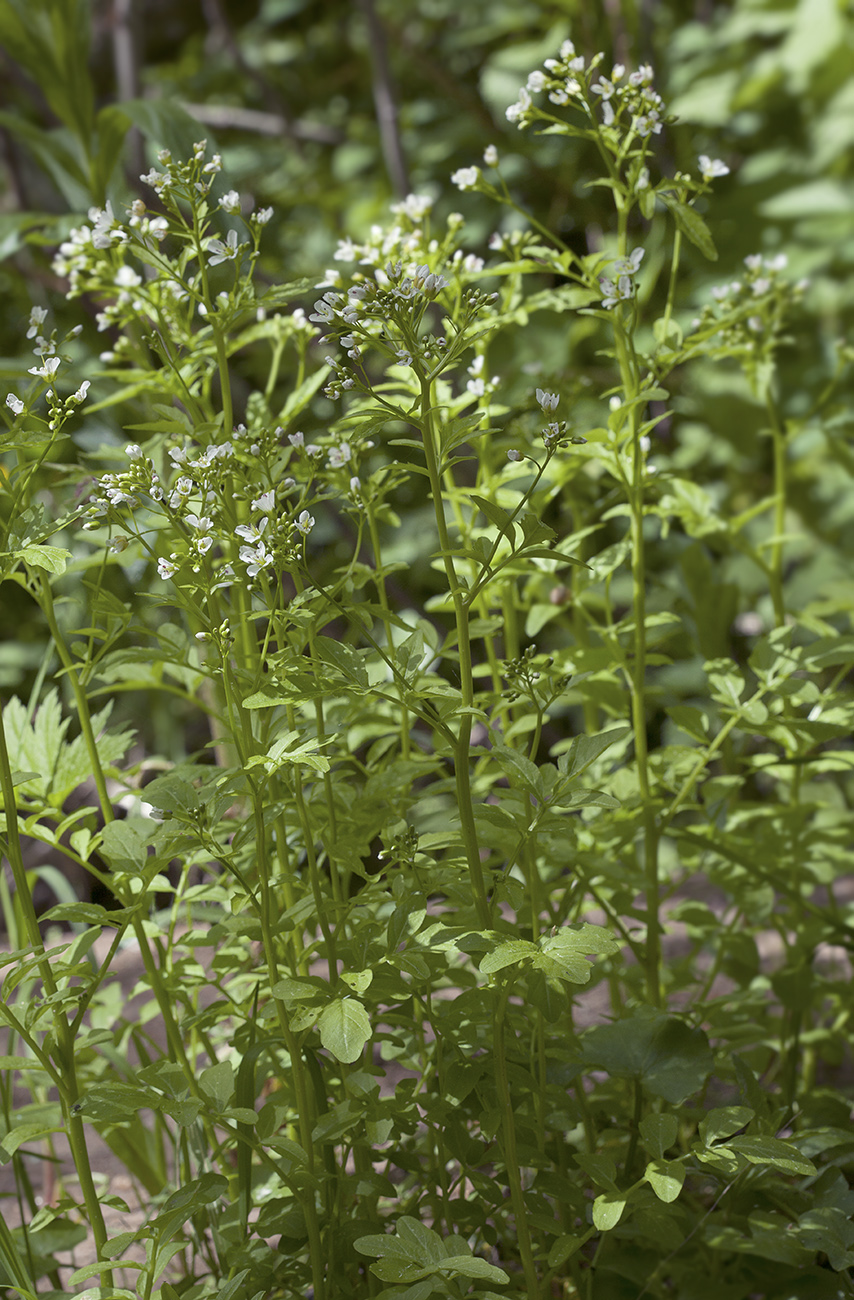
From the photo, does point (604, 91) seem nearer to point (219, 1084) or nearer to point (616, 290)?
point (616, 290)

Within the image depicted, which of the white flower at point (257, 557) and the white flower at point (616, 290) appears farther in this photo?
the white flower at point (616, 290)

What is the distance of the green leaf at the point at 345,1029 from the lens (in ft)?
1.98

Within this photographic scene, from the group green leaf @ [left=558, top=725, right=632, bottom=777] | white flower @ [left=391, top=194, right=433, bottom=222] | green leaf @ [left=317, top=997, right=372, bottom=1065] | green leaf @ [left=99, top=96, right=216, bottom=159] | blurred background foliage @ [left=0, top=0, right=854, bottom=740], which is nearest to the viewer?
green leaf @ [left=317, top=997, right=372, bottom=1065]

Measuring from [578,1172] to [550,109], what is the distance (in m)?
2.22

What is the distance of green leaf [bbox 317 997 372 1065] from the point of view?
1.98 feet

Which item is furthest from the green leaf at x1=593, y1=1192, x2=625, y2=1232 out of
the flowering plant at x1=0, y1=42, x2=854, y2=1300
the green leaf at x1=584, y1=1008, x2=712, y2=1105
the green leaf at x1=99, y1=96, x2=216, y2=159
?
the green leaf at x1=99, y1=96, x2=216, y2=159

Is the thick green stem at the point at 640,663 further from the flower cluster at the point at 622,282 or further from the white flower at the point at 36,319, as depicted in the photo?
the white flower at the point at 36,319

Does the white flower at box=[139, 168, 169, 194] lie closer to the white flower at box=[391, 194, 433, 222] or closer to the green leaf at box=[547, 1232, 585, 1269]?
the white flower at box=[391, 194, 433, 222]

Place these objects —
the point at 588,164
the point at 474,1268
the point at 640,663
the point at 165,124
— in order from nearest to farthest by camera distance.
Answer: the point at 474,1268
the point at 640,663
the point at 165,124
the point at 588,164

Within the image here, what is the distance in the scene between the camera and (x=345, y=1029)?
24.5 inches

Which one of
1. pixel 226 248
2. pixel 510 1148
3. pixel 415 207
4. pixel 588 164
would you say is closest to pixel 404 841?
pixel 510 1148

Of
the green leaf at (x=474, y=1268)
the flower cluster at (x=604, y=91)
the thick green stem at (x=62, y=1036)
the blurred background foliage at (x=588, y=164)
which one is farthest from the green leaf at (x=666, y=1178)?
the blurred background foliage at (x=588, y=164)

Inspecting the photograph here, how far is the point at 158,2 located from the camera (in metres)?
3.05

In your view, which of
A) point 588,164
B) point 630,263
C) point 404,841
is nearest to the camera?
point 404,841
